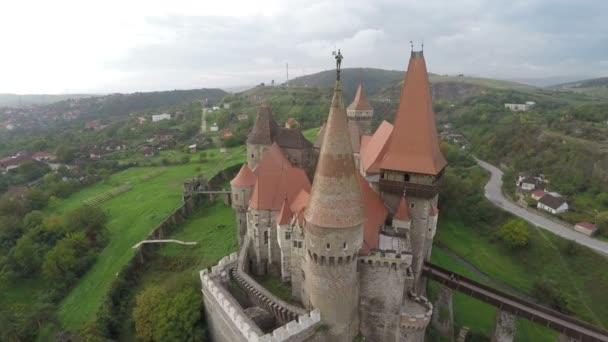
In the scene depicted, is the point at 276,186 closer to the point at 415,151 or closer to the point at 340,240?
the point at 340,240

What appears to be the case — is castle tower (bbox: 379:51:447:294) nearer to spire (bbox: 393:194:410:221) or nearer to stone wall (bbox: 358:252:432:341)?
spire (bbox: 393:194:410:221)

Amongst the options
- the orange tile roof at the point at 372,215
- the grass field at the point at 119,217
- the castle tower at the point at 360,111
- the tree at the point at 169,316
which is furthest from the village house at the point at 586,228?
the grass field at the point at 119,217

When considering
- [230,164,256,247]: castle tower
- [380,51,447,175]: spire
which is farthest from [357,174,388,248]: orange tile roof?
[230,164,256,247]: castle tower

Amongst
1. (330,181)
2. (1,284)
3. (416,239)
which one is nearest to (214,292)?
(330,181)

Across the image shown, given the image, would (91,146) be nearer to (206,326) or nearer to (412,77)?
(206,326)

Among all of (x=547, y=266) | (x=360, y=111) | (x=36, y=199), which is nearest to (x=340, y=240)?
(x=360, y=111)

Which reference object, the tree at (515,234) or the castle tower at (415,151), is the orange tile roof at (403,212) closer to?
the castle tower at (415,151)
